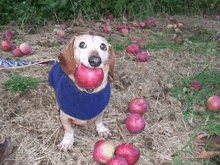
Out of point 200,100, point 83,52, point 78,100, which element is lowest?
point 200,100

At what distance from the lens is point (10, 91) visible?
9.77 ft

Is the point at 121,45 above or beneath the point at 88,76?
beneath

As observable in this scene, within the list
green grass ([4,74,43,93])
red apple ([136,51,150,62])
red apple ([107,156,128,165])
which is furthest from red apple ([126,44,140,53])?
red apple ([107,156,128,165])

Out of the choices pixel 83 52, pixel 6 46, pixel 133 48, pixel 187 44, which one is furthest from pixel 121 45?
pixel 83 52

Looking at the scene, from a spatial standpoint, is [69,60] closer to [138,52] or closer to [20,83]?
[20,83]

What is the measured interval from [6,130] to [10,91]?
551 mm

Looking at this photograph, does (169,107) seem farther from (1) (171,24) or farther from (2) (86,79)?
(1) (171,24)

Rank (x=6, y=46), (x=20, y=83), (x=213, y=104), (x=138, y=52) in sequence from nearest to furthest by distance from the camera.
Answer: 1. (x=213, y=104)
2. (x=20, y=83)
3. (x=6, y=46)
4. (x=138, y=52)

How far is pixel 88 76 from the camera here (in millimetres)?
1987

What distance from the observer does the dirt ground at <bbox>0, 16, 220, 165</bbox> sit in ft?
8.02

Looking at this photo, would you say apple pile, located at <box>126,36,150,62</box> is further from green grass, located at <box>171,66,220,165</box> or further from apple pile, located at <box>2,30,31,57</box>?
apple pile, located at <box>2,30,31,57</box>

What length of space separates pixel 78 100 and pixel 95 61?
17.3 inches

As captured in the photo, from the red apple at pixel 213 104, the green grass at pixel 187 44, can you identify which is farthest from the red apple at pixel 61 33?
the red apple at pixel 213 104

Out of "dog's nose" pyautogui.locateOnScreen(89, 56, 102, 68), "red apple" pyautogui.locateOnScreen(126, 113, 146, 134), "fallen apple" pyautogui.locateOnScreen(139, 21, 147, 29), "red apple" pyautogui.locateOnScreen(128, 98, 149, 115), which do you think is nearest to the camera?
"dog's nose" pyautogui.locateOnScreen(89, 56, 102, 68)
